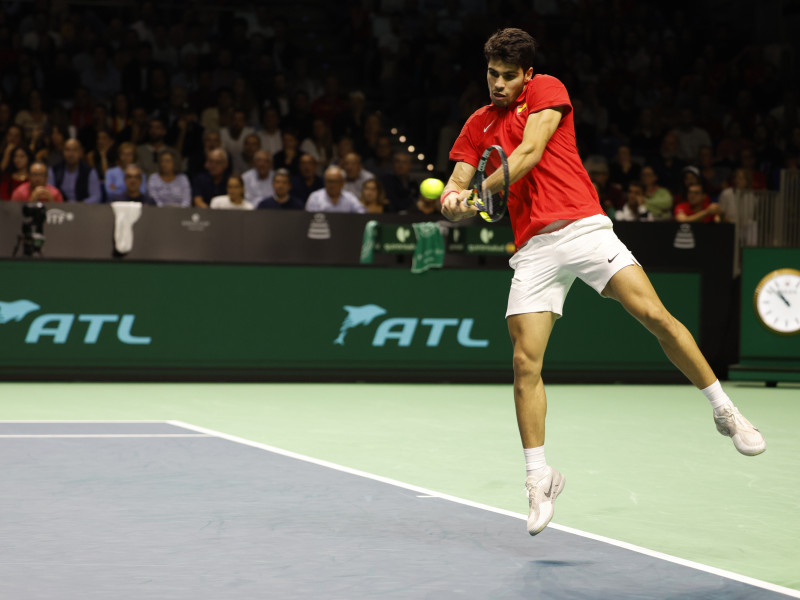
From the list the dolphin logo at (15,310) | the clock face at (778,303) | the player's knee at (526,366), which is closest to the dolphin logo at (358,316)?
the dolphin logo at (15,310)

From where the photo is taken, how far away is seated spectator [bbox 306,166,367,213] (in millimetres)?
13711

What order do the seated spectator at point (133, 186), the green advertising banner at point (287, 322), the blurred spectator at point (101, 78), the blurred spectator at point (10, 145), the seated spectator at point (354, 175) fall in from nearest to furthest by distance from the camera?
the green advertising banner at point (287, 322), the seated spectator at point (133, 186), the blurred spectator at point (10, 145), the seated spectator at point (354, 175), the blurred spectator at point (101, 78)

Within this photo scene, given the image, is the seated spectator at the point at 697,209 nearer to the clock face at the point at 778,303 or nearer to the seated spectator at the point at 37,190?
the clock face at the point at 778,303

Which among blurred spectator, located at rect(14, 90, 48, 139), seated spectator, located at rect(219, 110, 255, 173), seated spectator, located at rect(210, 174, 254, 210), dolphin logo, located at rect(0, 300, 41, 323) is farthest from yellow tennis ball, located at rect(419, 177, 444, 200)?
blurred spectator, located at rect(14, 90, 48, 139)

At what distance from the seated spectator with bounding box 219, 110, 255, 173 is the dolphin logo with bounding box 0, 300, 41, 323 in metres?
4.20

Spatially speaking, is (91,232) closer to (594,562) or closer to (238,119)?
(238,119)

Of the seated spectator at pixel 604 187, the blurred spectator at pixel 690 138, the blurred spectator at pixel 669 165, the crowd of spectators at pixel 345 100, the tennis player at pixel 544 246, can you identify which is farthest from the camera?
the blurred spectator at pixel 690 138

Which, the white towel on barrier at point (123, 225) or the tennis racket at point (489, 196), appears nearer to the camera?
the tennis racket at point (489, 196)

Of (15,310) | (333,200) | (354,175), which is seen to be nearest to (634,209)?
(354,175)

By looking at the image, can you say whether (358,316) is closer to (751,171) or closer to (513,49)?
(751,171)

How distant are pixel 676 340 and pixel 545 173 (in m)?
0.93

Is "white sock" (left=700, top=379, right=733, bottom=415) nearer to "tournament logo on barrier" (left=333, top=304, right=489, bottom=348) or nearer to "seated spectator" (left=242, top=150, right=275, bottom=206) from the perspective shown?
"tournament logo on barrier" (left=333, top=304, right=489, bottom=348)

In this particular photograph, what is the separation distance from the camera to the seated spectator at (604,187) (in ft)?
49.5

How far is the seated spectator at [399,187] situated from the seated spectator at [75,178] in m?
3.33
